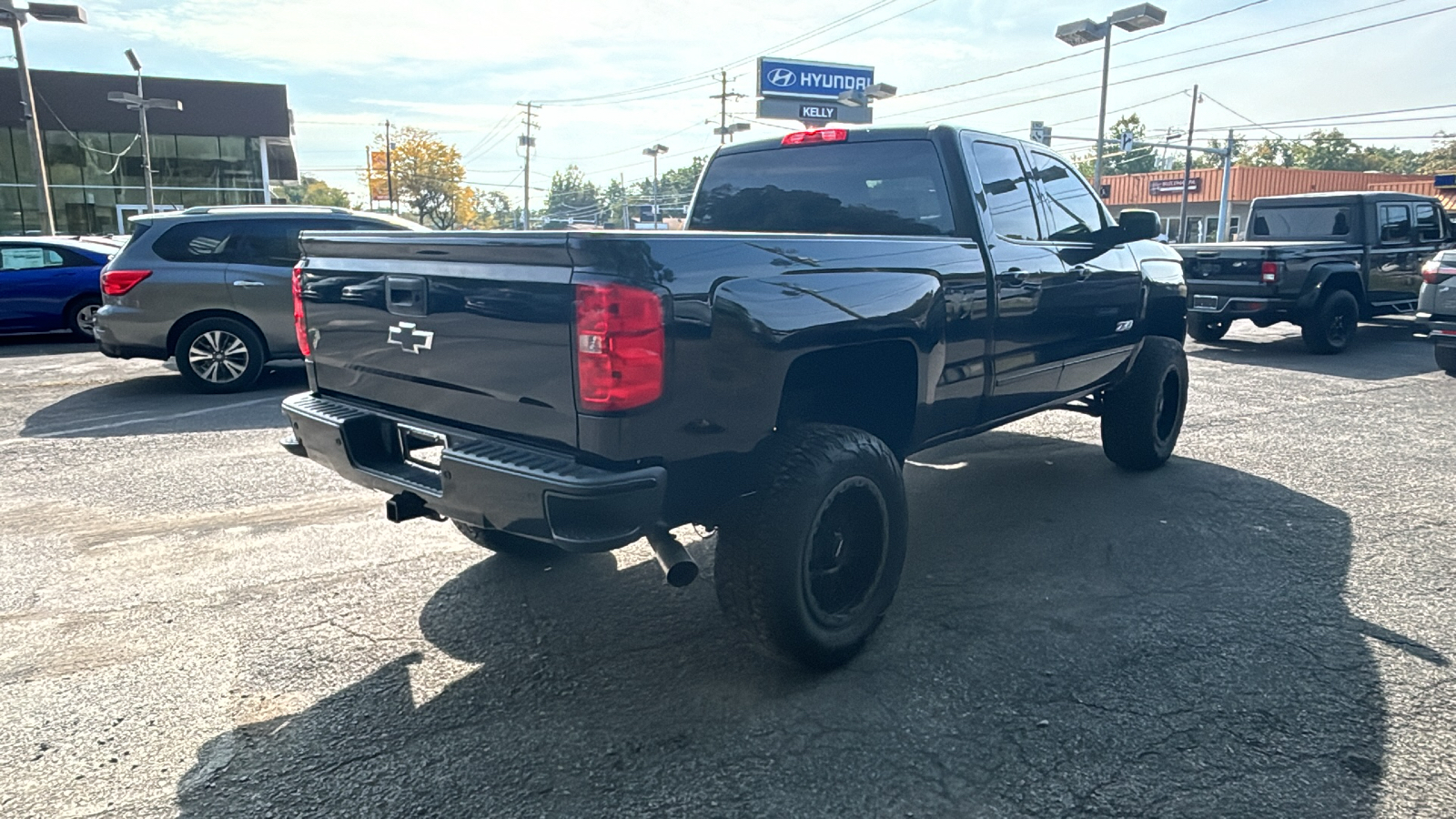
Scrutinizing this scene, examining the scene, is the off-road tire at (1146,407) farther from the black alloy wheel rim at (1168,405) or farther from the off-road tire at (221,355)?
the off-road tire at (221,355)

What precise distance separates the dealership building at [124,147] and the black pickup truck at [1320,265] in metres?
32.3

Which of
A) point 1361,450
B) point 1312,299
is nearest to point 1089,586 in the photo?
point 1361,450

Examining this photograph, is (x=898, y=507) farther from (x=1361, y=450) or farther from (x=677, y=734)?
(x=1361, y=450)

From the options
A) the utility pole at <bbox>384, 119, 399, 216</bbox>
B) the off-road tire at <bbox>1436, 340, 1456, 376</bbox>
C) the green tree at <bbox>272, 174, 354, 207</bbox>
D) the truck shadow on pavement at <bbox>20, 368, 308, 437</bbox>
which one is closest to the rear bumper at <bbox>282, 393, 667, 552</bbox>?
the truck shadow on pavement at <bbox>20, 368, 308, 437</bbox>

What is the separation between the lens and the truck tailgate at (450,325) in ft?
9.14

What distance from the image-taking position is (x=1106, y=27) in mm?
27109

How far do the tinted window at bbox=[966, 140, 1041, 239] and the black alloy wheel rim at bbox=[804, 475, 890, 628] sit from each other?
165 centimetres

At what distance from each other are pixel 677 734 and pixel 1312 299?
1125cm

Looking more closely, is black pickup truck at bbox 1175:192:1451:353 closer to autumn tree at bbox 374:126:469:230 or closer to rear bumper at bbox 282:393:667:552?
rear bumper at bbox 282:393:667:552

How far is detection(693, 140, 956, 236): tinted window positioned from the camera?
439 centimetres

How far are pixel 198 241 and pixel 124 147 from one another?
31304 millimetres

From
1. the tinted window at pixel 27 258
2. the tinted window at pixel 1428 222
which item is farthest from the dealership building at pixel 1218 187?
the tinted window at pixel 27 258

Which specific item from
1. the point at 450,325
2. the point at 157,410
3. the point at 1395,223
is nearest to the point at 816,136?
the point at 450,325

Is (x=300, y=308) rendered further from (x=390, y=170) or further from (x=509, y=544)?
(x=390, y=170)
